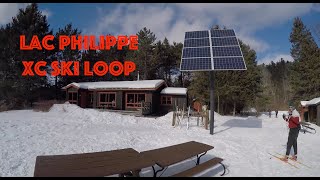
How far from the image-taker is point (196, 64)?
1402 centimetres

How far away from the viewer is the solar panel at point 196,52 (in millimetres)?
14525

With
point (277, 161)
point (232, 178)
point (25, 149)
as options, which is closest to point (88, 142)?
point (25, 149)

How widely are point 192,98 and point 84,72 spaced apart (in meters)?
18.5

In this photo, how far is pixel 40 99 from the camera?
35.8 metres

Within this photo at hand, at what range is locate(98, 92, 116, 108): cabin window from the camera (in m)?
31.4

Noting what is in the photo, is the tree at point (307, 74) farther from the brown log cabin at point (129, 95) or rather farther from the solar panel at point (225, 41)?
the solar panel at point (225, 41)

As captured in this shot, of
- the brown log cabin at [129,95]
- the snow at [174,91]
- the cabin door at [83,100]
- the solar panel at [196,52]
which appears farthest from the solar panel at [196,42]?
the cabin door at [83,100]

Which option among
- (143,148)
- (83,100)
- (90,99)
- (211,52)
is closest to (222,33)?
(211,52)

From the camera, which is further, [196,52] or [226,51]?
[196,52]

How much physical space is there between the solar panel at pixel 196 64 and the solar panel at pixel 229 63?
0.37 meters

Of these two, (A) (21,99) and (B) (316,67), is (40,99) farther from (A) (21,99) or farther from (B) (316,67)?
(B) (316,67)

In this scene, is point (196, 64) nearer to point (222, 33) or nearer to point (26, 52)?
point (222, 33)

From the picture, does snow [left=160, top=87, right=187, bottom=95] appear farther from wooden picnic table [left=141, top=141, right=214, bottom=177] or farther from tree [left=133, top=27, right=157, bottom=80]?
wooden picnic table [left=141, top=141, right=214, bottom=177]

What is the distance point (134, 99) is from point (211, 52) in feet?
57.8
